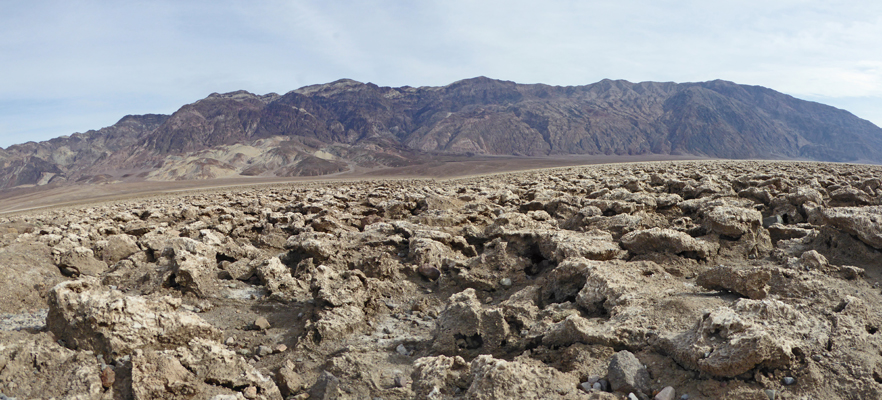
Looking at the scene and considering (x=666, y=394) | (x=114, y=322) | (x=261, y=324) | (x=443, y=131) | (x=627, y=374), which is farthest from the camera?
(x=443, y=131)

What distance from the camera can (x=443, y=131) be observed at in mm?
141000

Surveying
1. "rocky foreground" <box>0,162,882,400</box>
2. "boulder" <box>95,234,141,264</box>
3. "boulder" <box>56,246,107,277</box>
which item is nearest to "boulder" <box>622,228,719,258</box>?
"rocky foreground" <box>0,162,882,400</box>

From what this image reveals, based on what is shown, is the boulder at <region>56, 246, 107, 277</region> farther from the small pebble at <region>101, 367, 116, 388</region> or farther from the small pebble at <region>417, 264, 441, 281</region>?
the small pebble at <region>417, 264, 441, 281</region>

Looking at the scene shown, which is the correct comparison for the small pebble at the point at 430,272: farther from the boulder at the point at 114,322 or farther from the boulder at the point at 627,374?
the boulder at the point at 627,374

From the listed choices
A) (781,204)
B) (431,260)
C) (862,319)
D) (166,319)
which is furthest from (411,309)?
(781,204)

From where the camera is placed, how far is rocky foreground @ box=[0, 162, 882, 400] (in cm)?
272

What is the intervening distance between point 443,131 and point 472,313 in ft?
456

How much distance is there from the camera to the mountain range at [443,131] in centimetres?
11069

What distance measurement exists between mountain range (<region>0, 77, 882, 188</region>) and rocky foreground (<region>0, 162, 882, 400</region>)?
274 ft

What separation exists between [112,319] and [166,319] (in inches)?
13.8

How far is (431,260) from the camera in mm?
5770

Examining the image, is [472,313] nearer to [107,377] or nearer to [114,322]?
[107,377]

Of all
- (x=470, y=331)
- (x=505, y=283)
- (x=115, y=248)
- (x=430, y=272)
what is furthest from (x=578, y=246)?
(x=115, y=248)

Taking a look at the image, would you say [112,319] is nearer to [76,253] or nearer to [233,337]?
[233,337]
